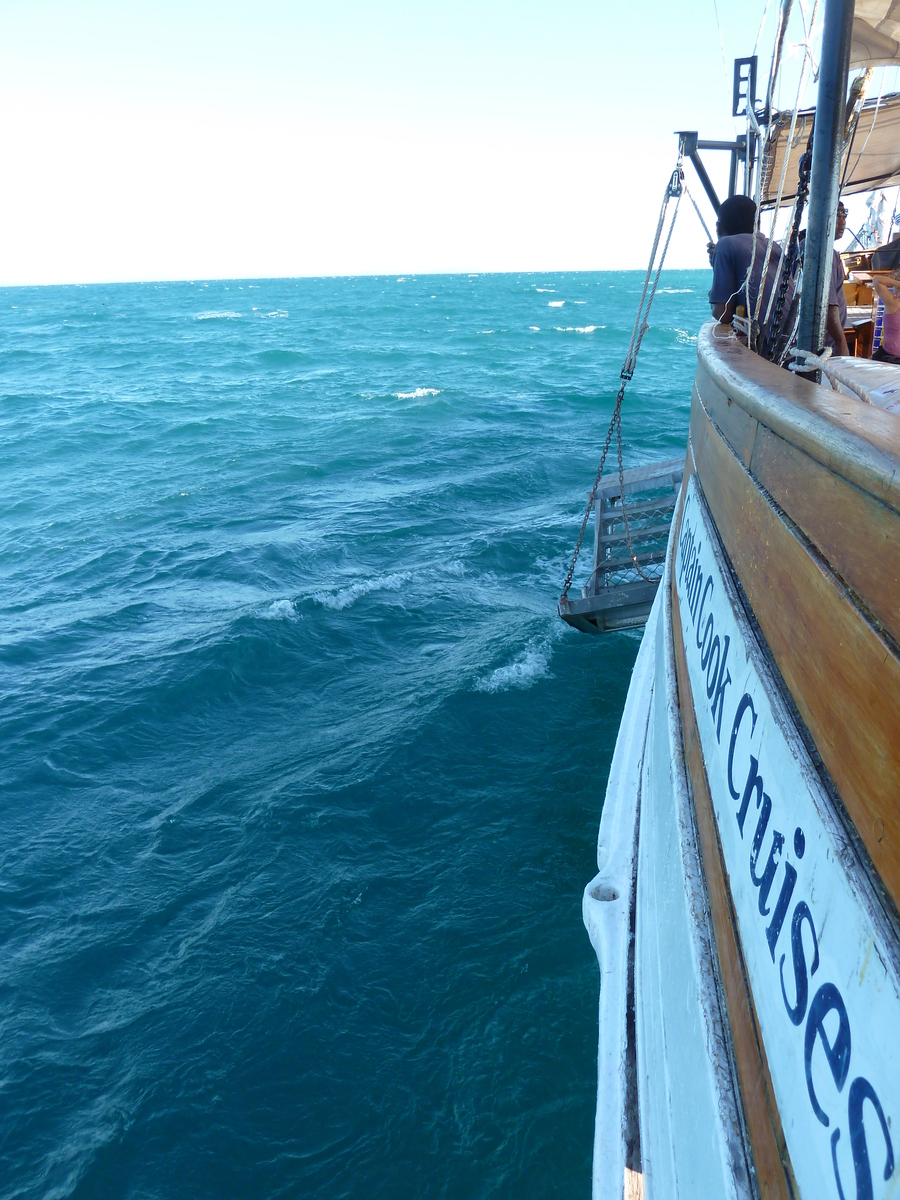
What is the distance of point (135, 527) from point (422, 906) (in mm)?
11089

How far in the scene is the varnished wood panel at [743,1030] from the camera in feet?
4.11

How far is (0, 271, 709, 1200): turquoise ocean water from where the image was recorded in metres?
4.32

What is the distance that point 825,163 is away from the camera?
2238 millimetres

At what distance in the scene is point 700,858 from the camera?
6.55 feet

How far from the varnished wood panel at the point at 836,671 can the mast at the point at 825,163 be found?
2.61 feet

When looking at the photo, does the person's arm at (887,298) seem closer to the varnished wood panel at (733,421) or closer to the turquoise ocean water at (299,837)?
the varnished wood panel at (733,421)

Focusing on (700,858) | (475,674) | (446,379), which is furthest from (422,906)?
(446,379)

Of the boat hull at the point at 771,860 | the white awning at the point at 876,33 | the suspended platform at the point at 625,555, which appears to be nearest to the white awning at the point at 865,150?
the white awning at the point at 876,33

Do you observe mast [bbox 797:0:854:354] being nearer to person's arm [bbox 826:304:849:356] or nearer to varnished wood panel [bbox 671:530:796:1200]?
person's arm [bbox 826:304:849:356]

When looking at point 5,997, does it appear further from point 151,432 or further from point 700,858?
point 151,432

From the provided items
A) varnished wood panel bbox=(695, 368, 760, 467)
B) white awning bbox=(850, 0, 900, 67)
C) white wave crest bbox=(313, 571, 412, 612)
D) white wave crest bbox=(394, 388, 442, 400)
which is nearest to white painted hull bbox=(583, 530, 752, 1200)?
varnished wood panel bbox=(695, 368, 760, 467)

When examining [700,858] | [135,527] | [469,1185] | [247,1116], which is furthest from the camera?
[135,527]

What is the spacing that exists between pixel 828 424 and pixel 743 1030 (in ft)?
3.65

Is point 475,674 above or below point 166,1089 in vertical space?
above
